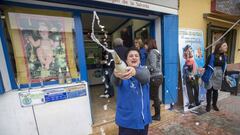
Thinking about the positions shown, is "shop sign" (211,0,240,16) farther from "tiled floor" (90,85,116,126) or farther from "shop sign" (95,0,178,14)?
"tiled floor" (90,85,116,126)

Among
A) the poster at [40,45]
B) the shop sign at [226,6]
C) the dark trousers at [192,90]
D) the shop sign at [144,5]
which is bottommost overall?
the dark trousers at [192,90]

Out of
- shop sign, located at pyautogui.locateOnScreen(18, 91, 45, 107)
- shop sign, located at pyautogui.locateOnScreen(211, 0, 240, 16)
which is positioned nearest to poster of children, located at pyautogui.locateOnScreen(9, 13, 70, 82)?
shop sign, located at pyautogui.locateOnScreen(18, 91, 45, 107)

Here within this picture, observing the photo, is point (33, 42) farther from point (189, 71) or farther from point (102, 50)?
point (189, 71)

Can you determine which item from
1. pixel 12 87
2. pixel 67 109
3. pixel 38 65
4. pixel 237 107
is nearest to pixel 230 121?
pixel 237 107

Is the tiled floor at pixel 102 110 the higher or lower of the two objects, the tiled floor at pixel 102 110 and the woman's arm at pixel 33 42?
the lower

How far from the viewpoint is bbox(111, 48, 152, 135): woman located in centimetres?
141

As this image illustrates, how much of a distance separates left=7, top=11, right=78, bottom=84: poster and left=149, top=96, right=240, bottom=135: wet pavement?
76.2 inches

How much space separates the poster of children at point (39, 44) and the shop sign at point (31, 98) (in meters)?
0.22

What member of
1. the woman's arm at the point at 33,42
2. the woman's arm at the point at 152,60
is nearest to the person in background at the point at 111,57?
the woman's arm at the point at 152,60

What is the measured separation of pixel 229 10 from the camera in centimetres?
445

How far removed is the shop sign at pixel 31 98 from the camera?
1.99m

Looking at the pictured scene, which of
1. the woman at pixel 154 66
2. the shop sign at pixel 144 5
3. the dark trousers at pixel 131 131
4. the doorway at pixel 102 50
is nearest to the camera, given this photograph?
the dark trousers at pixel 131 131

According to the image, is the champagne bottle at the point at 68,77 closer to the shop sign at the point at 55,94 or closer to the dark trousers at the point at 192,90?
the shop sign at the point at 55,94

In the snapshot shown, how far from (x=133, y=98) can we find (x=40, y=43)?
64.2 inches
